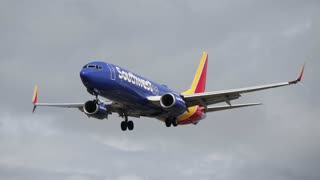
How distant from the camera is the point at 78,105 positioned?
8250cm

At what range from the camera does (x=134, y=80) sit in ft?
242

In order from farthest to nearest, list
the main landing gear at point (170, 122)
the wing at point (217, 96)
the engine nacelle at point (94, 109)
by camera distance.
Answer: the main landing gear at point (170, 122), the engine nacelle at point (94, 109), the wing at point (217, 96)

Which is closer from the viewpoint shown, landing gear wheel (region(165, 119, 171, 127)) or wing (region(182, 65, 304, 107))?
wing (region(182, 65, 304, 107))

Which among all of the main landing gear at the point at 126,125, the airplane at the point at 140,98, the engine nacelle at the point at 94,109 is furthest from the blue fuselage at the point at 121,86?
the main landing gear at the point at 126,125

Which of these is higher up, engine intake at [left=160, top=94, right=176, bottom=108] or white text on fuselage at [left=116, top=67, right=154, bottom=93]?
white text on fuselage at [left=116, top=67, right=154, bottom=93]

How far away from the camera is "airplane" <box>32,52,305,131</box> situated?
70.8 metres

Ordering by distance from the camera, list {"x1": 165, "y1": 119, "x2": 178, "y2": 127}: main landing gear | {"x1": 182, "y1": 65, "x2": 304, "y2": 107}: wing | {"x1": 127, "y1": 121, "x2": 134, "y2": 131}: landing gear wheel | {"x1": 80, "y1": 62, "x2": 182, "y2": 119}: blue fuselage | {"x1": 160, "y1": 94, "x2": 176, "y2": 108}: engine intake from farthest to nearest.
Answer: {"x1": 127, "y1": 121, "x2": 134, "y2": 131}: landing gear wheel < {"x1": 165, "y1": 119, "x2": 178, "y2": 127}: main landing gear < {"x1": 160, "y1": 94, "x2": 176, "y2": 108}: engine intake < {"x1": 182, "y1": 65, "x2": 304, "y2": 107}: wing < {"x1": 80, "y1": 62, "x2": 182, "y2": 119}: blue fuselage

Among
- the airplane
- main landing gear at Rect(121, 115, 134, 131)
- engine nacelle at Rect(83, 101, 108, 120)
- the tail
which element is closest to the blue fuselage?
the airplane

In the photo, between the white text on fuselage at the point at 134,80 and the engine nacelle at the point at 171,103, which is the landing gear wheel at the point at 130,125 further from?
the engine nacelle at the point at 171,103

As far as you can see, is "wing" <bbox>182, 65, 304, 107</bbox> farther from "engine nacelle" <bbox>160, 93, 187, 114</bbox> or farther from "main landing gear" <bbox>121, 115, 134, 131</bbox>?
"main landing gear" <bbox>121, 115, 134, 131</bbox>

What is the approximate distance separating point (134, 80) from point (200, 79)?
20.6 m

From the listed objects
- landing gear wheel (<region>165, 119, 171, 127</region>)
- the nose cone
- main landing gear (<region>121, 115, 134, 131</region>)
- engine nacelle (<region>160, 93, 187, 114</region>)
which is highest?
the nose cone

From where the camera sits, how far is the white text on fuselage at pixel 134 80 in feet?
238

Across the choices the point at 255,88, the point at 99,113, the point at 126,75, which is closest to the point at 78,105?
the point at 99,113
